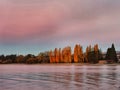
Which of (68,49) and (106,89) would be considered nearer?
(106,89)

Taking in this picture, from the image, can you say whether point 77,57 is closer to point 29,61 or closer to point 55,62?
point 55,62

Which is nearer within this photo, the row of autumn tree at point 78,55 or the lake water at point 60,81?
the lake water at point 60,81

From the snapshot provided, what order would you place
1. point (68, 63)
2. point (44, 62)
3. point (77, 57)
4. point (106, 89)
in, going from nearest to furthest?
point (106, 89), point (77, 57), point (68, 63), point (44, 62)

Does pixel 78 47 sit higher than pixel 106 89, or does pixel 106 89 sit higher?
pixel 78 47

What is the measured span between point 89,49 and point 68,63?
16051 mm

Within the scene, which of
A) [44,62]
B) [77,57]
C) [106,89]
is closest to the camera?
[106,89]

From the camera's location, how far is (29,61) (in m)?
200

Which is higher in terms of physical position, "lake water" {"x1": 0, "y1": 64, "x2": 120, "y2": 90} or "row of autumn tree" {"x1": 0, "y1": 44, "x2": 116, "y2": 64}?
"row of autumn tree" {"x1": 0, "y1": 44, "x2": 116, "y2": 64}

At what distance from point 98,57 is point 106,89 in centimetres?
13845

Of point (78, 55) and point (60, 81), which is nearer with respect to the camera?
point (60, 81)

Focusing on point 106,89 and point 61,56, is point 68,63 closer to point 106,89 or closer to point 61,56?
point 61,56

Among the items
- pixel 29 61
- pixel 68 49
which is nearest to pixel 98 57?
pixel 68 49

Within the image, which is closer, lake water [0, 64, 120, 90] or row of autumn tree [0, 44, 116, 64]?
lake water [0, 64, 120, 90]

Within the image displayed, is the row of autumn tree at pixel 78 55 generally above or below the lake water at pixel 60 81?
above
